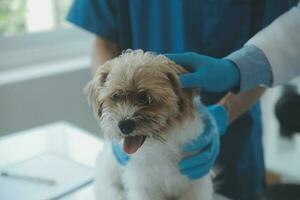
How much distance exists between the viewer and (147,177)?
890mm

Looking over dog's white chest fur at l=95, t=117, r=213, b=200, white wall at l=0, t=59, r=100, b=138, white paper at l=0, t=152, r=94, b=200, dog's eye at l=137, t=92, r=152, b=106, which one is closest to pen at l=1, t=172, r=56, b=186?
white paper at l=0, t=152, r=94, b=200

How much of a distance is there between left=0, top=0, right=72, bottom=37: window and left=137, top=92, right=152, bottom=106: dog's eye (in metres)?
1.40

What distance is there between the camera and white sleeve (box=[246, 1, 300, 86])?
0.88 m

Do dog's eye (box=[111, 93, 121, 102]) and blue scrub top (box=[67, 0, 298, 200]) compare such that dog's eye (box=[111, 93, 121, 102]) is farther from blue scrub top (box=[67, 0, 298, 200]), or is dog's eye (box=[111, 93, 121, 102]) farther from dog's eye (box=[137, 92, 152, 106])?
blue scrub top (box=[67, 0, 298, 200])

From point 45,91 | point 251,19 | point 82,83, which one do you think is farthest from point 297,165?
point 251,19

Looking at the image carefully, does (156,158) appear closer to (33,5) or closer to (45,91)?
(45,91)

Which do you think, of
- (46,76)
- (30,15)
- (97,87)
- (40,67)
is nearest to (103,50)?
(97,87)

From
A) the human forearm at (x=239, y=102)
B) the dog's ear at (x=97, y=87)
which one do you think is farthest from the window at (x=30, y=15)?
the dog's ear at (x=97, y=87)

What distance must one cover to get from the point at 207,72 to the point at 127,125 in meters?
0.17

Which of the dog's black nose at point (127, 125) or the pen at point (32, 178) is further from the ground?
the dog's black nose at point (127, 125)

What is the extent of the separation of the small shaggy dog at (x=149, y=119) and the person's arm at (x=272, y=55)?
118 mm

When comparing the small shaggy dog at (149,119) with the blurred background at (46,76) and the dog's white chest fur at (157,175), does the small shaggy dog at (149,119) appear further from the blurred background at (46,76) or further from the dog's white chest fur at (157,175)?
the blurred background at (46,76)

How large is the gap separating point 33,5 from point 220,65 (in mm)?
1499

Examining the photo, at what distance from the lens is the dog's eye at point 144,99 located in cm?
74
